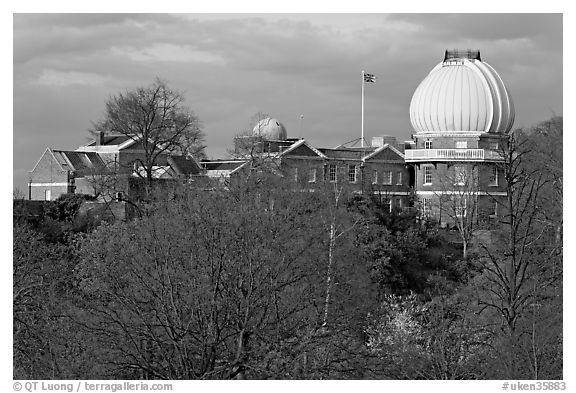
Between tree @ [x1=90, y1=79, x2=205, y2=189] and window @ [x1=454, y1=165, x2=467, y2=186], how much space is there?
14518 millimetres

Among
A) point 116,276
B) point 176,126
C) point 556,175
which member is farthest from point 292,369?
point 176,126

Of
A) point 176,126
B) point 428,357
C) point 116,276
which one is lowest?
point 428,357

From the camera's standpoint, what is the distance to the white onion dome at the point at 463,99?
180ft

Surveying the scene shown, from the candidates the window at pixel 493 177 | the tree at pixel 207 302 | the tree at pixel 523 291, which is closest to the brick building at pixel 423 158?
the window at pixel 493 177

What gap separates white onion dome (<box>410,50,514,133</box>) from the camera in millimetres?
54938

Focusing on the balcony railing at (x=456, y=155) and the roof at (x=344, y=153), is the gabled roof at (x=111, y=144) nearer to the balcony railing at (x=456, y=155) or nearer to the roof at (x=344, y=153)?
the roof at (x=344, y=153)

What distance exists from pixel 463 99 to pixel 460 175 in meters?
3.73

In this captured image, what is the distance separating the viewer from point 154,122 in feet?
151

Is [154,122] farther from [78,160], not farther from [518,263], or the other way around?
[518,263]

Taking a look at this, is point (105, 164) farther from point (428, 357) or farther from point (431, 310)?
point (428, 357)

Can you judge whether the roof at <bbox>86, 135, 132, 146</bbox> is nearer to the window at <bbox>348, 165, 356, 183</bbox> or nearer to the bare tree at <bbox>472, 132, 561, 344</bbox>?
the window at <bbox>348, 165, 356, 183</bbox>

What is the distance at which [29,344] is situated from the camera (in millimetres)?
24141

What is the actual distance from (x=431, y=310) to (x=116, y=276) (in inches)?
463

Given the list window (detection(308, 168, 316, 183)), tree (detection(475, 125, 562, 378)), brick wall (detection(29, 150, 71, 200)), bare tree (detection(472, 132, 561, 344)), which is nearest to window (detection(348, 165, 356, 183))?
window (detection(308, 168, 316, 183))
